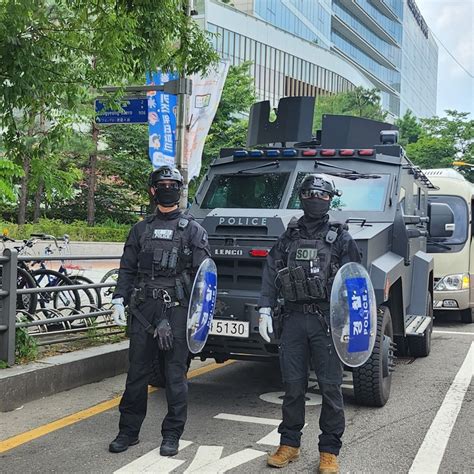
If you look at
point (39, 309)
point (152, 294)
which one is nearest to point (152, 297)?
point (152, 294)

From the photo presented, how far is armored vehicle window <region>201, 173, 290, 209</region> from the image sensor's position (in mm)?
6797

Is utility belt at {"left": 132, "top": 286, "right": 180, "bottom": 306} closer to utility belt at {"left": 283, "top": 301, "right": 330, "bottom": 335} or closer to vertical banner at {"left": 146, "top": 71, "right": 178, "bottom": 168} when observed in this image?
utility belt at {"left": 283, "top": 301, "right": 330, "bottom": 335}

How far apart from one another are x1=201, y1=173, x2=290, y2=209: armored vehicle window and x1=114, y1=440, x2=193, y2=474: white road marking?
297 centimetres

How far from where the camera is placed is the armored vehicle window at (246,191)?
6797 millimetres

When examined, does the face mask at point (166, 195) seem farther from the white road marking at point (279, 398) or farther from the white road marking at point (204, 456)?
the white road marking at point (279, 398)

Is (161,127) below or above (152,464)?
above

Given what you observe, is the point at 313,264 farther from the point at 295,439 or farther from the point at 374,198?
the point at 374,198

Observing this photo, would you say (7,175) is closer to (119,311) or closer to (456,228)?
(119,311)

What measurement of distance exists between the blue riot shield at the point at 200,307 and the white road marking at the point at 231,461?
0.77 meters

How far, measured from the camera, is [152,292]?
463cm

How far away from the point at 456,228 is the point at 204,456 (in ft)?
28.8

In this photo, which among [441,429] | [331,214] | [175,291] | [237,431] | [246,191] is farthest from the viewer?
[246,191]

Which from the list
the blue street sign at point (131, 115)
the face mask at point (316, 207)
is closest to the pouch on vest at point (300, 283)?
the face mask at point (316, 207)

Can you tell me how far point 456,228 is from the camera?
1205 cm
